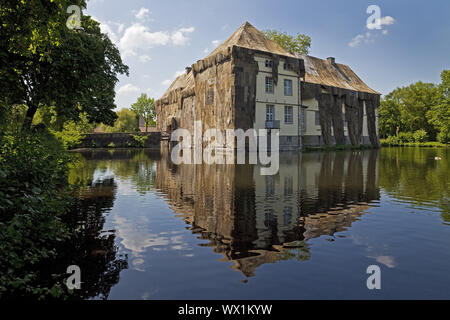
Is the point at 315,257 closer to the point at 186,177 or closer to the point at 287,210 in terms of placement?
the point at 287,210

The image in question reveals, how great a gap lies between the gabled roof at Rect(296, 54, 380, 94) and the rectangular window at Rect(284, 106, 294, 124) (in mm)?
7636

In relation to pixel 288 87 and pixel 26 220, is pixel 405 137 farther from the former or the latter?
pixel 26 220

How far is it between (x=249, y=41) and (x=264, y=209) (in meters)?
29.8

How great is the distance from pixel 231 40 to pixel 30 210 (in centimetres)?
3478

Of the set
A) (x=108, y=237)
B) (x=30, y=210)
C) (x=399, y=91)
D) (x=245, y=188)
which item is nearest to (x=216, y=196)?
(x=245, y=188)

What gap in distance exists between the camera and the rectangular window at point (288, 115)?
3819cm

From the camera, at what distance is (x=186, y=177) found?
619 inches

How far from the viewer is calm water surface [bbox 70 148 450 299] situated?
14.1 ft

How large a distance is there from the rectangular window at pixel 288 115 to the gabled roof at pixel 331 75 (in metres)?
7.64

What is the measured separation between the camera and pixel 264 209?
8.77 meters

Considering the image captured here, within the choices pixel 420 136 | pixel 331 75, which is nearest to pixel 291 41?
pixel 331 75

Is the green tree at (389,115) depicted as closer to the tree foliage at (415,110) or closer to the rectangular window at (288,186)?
the tree foliage at (415,110)

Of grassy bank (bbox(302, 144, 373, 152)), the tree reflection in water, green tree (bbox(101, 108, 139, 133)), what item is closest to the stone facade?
grassy bank (bbox(302, 144, 373, 152))

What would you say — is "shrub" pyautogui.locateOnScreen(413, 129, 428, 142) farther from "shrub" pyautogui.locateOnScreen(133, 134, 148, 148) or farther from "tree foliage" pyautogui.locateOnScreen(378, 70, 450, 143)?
"shrub" pyautogui.locateOnScreen(133, 134, 148, 148)
